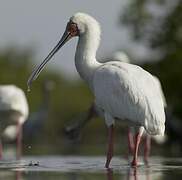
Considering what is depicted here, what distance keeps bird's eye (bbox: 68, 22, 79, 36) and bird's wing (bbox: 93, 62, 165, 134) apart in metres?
0.98

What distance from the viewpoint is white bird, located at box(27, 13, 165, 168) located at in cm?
1573

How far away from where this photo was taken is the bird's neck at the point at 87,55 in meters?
16.7

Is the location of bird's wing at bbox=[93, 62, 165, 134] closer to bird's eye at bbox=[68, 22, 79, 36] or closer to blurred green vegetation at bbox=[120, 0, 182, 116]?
bird's eye at bbox=[68, 22, 79, 36]

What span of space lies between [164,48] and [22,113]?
2782cm

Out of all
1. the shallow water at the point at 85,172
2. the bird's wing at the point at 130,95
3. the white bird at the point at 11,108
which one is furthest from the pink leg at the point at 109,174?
the white bird at the point at 11,108

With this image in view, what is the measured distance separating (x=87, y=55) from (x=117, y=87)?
1028 mm

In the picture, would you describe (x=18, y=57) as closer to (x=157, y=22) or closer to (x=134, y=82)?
(x=157, y=22)

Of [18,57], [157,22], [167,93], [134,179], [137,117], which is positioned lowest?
[134,179]

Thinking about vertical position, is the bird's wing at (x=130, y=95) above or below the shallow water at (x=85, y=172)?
above

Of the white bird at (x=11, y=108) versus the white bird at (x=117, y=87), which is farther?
the white bird at (x=11, y=108)

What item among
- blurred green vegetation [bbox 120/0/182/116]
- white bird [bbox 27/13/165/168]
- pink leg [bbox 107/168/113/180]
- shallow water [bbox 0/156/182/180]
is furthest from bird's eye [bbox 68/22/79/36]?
blurred green vegetation [bbox 120/0/182/116]

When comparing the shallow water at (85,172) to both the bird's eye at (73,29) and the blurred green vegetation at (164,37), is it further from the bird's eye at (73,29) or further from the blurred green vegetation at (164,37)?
the blurred green vegetation at (164,37)

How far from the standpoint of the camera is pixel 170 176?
45.8ft

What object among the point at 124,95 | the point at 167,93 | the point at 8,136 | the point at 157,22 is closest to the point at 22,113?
the point at 8,136
